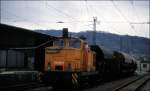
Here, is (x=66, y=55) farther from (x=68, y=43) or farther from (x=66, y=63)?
(x=68, y=43)

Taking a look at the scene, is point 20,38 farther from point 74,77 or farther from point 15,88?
point 74,77

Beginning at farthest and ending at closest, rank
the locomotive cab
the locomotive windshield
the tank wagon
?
the locomotive windshield < the locomotive cab < the tank wagon

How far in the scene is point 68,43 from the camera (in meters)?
19.2

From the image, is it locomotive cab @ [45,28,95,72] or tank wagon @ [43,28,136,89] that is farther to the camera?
locomotive cab @ [45,28,95,72]

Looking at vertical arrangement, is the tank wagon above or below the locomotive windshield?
below

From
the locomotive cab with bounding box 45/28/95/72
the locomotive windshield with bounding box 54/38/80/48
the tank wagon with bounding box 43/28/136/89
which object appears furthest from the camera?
the locomotive windshield with bounding box 54/38/80/48

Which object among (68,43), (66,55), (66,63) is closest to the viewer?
(66,63)

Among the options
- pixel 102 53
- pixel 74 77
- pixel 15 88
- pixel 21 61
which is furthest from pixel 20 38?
pixel 74 77

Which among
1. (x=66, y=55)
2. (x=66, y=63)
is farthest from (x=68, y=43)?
(x=66, y=63)

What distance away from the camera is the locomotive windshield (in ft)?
62.3

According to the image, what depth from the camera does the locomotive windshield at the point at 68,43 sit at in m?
19.0

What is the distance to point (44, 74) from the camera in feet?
59.4

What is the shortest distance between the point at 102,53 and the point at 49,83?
9.48 m

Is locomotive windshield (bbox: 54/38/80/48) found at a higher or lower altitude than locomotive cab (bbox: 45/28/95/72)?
higher
